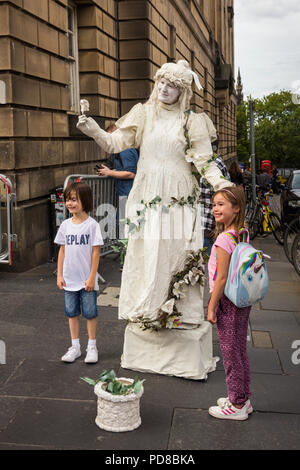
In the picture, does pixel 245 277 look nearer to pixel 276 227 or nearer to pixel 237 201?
pixel 237 201

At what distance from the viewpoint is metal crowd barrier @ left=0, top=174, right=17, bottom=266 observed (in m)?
7.17

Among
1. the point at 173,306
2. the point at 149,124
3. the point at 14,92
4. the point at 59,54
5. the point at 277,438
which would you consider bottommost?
the point at 277,438

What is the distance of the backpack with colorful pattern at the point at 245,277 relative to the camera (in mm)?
3357

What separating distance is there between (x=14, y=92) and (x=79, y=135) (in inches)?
101

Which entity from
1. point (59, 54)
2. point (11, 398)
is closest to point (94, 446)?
point (11, 398)

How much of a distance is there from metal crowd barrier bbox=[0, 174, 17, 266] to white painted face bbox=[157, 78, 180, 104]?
3329 mm

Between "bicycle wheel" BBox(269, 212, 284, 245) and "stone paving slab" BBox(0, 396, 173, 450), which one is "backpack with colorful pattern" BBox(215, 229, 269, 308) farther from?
"bicycle wheel" BBox(269, 212, 284, 245)

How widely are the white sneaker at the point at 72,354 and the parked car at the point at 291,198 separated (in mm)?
9021

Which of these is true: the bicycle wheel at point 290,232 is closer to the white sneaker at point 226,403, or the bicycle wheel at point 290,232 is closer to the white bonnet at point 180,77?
the white bonnet at point 180,77

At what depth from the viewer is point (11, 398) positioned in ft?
12.5

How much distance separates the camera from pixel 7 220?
7301 mm

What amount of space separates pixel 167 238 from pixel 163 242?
4cm

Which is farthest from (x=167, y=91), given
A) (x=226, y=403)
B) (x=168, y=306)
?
(x=226, y=403)
